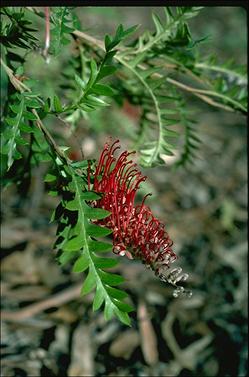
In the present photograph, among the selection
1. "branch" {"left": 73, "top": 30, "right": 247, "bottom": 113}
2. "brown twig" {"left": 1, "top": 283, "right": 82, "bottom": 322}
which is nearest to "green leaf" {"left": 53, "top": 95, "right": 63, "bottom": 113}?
"branch" {"left": 73, "top": 30, "right": 247, "bottom": 113}

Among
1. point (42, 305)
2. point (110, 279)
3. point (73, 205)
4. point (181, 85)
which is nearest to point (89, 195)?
point (73, 205)

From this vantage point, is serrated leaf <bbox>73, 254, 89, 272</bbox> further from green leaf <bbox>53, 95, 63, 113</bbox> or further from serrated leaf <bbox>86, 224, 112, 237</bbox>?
green leaf <bbox>53, 95, 63, 113</bbox>

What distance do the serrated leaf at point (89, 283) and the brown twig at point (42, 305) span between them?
0.82 meters

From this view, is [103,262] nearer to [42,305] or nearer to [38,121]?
[38,121]

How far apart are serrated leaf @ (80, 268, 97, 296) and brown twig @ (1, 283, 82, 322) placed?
817mm

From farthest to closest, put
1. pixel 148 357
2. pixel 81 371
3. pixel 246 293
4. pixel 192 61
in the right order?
1. pixel 246 293
2. pixel 148 357
3. pixel 81 371
4. pixel 192 61

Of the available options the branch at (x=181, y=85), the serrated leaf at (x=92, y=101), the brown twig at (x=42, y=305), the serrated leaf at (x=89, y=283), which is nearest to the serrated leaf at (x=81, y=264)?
the serrated leaf at (x=89, y=283)

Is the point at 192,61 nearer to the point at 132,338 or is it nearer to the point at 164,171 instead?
the point at 132,338

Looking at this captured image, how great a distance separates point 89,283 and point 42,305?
0.88 m

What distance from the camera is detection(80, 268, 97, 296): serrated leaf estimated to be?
859mm

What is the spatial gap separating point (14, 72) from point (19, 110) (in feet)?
0.66

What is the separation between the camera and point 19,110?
0.94 meters

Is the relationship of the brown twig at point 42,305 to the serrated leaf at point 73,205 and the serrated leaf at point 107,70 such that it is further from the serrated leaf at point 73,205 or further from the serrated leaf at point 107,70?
the serrated leaf at point 107,70
